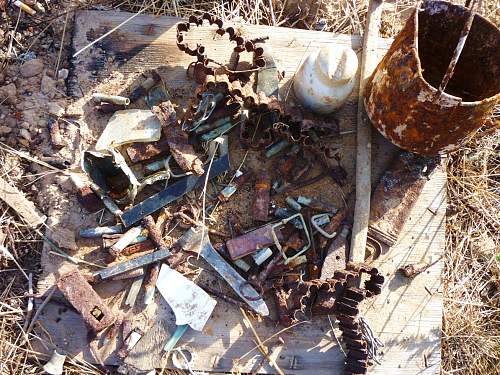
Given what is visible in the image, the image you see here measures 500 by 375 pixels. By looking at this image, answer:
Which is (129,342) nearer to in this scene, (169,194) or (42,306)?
(42,306)

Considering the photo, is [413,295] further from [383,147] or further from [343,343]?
[383,147]

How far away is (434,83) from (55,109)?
2430 millimetres

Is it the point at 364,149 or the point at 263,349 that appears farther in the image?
the point at 364,149

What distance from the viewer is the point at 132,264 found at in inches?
110

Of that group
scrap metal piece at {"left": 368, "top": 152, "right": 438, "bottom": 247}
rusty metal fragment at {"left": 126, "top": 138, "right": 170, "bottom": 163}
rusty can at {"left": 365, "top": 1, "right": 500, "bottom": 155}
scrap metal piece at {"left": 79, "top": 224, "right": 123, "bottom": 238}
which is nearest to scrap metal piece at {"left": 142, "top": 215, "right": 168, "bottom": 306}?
scrap metal piece at {"left": 79, "top": 224, "right": 123, "bottom": 238}

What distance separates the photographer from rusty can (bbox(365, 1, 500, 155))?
2.50 m

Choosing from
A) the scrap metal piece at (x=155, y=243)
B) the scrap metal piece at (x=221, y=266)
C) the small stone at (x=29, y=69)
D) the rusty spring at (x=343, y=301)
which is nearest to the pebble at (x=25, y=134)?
the small stone at (x=29, y=69)

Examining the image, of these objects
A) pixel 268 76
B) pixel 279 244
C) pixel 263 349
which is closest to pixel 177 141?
pixel 268 76

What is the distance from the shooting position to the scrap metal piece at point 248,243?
2.87m

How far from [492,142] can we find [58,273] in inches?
124

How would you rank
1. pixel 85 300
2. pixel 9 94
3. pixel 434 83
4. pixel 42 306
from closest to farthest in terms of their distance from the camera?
1. pixel 85 300
2. pixel 42 306
3. pixel 9 94
4. pixel 434 83

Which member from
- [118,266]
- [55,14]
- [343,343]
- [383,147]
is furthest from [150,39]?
[343,343]

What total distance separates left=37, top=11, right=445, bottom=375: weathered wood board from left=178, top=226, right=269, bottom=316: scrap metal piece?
0.39 ft

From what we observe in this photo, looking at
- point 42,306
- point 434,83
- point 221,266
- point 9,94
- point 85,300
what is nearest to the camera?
point 85,300
